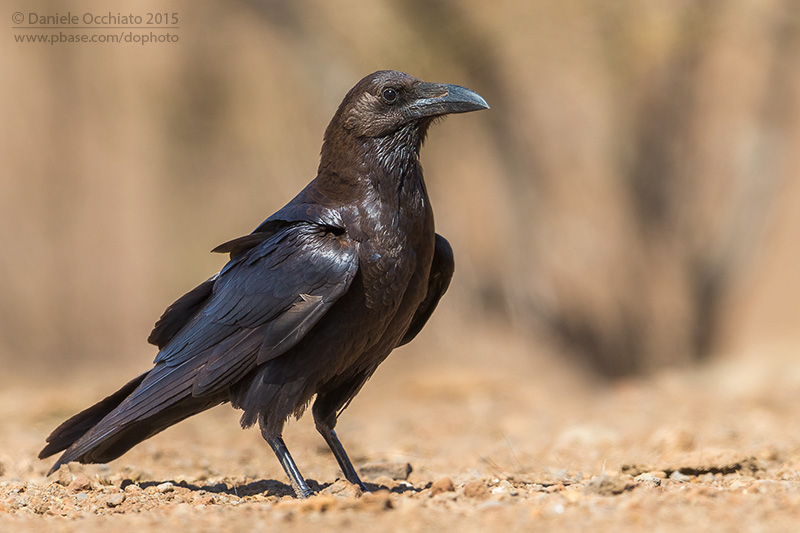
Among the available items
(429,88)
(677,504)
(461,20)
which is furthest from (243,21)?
(677,504)

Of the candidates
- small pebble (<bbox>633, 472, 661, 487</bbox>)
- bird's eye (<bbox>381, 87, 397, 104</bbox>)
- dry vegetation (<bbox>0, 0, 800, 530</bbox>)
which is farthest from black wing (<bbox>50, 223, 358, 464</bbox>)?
dry vegetation (<bbox>0, 0, 800, 530</bbox>)

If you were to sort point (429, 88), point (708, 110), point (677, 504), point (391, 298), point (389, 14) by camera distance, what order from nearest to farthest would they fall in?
1. point (677, 504)
2. point (391, 298)
3. point (429, 88)
4. point (389, 14)
5. point (708, 110)

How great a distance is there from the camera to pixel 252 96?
37.6 ft

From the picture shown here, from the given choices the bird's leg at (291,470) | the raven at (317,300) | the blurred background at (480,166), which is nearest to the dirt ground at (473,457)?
the bird's leg at (291,470)

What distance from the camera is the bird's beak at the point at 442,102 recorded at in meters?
5.17

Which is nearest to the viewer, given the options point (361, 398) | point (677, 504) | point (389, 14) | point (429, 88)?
point (677, 504)

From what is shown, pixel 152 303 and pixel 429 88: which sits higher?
pixel 429 88

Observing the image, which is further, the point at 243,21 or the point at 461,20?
the point at 461,20

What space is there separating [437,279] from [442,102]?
1039 mm

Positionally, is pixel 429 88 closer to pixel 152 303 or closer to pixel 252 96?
pixel 252 96

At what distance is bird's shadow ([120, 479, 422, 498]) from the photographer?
16.8 feet

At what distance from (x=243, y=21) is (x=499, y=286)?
4686 mm

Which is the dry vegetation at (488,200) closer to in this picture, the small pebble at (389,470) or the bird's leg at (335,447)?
the small pebble at (389,470)

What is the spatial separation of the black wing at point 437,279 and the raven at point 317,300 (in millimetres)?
13
